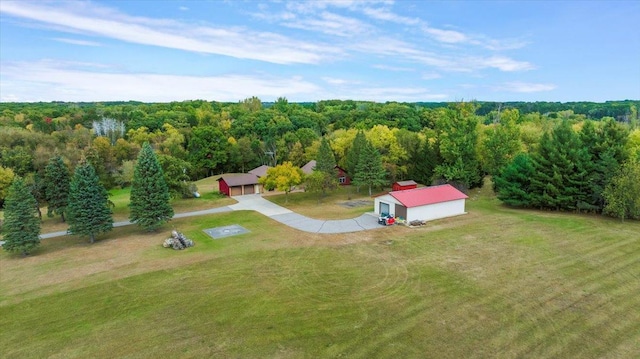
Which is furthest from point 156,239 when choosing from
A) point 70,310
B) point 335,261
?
point 335,261

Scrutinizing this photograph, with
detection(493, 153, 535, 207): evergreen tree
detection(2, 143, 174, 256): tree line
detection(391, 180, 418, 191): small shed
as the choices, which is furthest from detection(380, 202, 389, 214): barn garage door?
detection(2, 143, 174, 256): tree line

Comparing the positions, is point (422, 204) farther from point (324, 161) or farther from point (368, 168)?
point (324, 161)

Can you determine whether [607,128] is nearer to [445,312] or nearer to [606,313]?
[606,313]

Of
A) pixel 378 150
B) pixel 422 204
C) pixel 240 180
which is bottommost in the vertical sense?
pixel 422 204

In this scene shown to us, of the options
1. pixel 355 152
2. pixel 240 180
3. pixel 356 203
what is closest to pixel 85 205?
pixel 240 180

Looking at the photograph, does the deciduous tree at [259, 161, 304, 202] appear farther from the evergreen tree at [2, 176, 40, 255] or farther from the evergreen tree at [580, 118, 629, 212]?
the evergreen tree at [580, 118, 629, 212]

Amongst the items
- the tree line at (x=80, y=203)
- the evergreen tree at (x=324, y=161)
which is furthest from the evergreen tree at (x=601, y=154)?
the tree line at (x=80, y=203)
